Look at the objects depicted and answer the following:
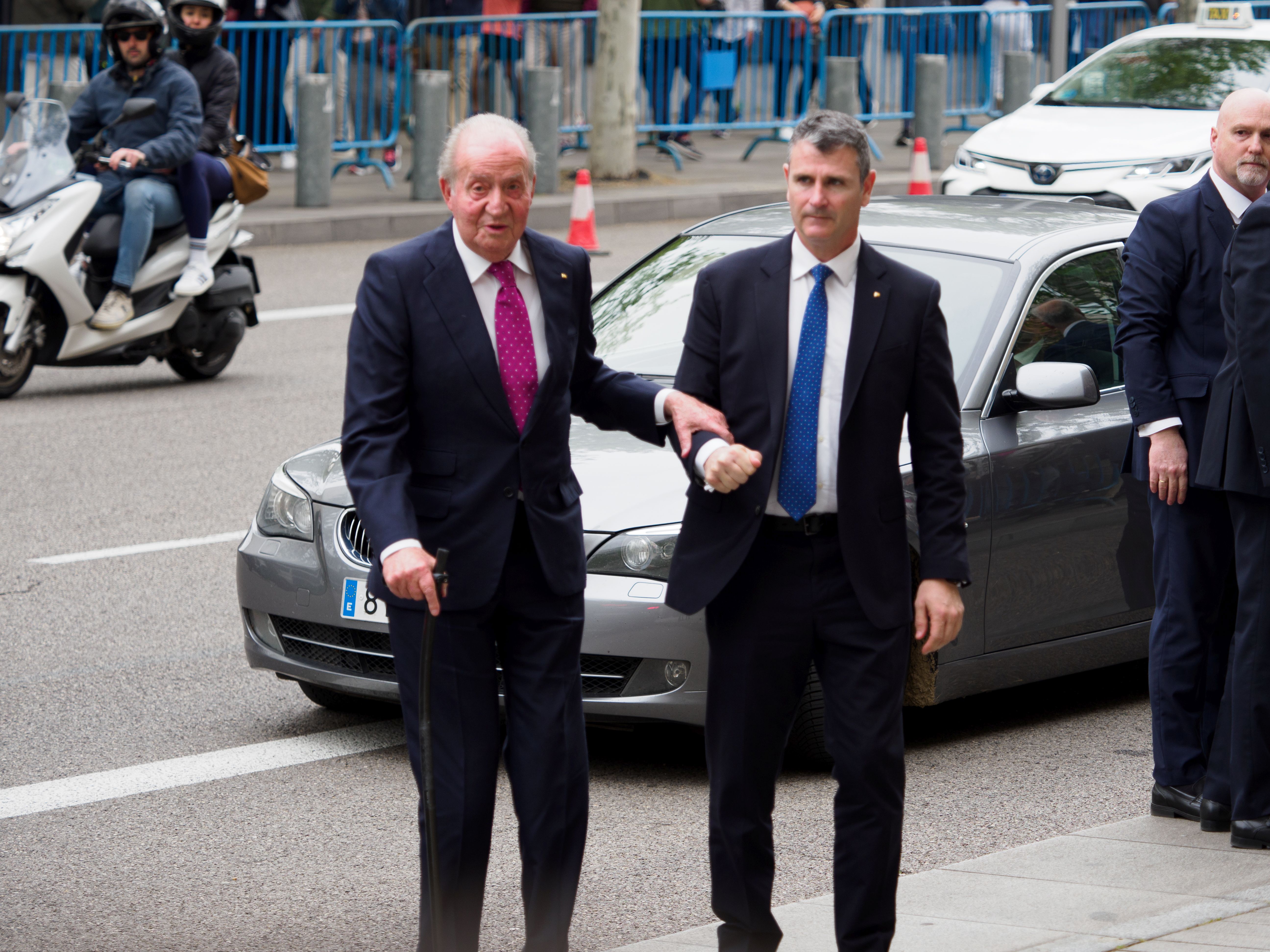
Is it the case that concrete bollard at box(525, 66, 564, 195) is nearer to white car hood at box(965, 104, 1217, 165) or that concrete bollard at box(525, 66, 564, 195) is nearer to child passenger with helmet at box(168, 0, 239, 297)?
white car hood at box(965, 104, 1217, 165)

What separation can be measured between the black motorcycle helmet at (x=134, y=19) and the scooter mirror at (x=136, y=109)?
59cm

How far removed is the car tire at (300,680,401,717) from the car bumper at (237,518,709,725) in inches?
10.7

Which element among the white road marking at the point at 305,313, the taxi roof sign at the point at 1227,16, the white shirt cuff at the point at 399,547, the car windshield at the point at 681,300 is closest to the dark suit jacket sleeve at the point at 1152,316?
the car windshield at the point at 681,300

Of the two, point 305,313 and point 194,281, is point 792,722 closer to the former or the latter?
point 194,281

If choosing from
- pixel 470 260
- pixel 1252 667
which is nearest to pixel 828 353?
pixel 470 260

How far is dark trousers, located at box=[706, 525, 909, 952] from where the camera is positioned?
159 inches

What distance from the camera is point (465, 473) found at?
4.02m

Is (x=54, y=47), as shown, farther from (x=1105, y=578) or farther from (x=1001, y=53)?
(x=1105, y=578)

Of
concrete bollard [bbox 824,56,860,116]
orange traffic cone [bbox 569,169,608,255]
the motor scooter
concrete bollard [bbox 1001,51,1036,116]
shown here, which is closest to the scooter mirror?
the motor scooter

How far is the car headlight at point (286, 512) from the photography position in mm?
6008

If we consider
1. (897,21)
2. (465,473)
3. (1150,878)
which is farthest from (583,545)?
(897,21)

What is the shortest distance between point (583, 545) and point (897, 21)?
1842cm

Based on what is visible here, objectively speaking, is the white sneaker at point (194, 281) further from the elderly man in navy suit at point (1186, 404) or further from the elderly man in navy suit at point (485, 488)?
the elderly man in navy suit at point (485, 488)

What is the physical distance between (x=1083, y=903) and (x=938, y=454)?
119 cm
